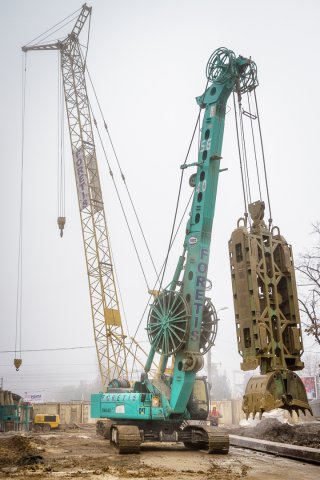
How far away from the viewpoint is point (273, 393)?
7.70 meters

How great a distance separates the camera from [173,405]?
1512cm

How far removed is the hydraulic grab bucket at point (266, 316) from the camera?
7.84 m

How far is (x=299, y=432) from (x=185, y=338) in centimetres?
806

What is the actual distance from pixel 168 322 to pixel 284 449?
5188 millimetres

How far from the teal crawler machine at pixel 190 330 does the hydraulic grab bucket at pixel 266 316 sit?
6.26 meters

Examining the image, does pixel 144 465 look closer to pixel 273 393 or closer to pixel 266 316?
pixel 273 393

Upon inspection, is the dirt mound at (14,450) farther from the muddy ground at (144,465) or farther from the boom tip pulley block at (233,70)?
the boom tip pulley block at (233,70)

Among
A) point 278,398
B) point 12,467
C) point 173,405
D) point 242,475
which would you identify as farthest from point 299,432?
point 278,398

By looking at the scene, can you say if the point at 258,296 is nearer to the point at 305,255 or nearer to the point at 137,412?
the point at 137,412

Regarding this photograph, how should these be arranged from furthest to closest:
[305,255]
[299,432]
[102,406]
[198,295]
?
[305,255]
[299,432]
[102,406]
[198,295]

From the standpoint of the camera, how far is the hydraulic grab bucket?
7.84 metres

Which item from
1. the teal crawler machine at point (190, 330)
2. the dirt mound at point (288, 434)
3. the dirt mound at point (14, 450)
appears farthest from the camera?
the dirt mound at point (288, 434)

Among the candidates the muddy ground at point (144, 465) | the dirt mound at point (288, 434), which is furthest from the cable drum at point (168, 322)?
the dirt mound at point (288, 434)

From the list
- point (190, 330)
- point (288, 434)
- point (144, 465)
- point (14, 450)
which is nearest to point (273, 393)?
point (144, 465)
